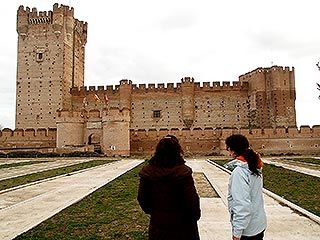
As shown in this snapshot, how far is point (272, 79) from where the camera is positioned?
40.9 meters

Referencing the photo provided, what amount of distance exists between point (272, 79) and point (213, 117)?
685 cm

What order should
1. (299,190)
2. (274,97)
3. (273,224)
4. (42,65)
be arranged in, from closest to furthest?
1. (273,224)
2. (299,190)
3. (274,97)
4. (42,65)

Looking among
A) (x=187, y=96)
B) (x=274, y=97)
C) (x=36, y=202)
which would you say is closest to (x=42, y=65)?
(x=187, y=96)

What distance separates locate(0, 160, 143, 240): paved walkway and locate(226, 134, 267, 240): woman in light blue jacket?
124 inches

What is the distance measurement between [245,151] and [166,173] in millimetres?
714

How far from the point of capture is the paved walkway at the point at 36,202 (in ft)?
19.4

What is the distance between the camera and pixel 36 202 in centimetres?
802

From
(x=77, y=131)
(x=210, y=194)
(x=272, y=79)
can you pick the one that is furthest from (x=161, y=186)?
(x=272, y=79)

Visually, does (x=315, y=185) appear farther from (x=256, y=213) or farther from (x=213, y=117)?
(x=213, y=117)

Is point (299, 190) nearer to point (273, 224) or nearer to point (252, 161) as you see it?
point (273, 224)

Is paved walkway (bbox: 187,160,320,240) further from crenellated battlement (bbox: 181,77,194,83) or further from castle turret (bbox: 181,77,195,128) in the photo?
crenellated battlement (bbox: 181,77,194,83)

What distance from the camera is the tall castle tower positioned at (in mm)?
42656

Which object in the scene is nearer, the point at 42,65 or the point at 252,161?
the point at 252,161

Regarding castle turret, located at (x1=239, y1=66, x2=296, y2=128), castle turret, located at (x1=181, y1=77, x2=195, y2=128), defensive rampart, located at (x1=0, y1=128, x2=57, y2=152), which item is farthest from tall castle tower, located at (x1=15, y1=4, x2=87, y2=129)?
castle turret, located at (x1=239, y1=66, x2=296, y2=128)
